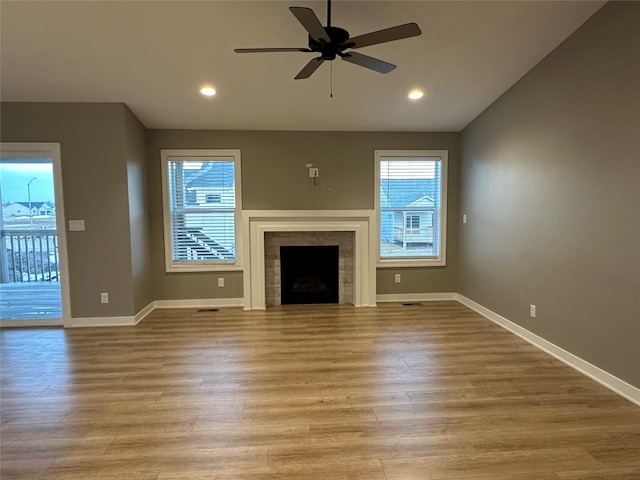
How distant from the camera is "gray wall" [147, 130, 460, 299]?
14.9 ft

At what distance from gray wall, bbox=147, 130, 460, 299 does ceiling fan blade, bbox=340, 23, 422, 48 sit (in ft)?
8.11

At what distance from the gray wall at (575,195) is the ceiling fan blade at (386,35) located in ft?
5.32

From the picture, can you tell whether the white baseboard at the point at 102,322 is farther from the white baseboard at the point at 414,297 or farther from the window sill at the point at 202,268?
the white baseboard at the point at 414,297

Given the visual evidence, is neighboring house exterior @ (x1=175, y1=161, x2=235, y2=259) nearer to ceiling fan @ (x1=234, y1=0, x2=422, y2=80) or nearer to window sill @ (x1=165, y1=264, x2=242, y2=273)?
window sill @ (x1=165, y1=264, x2=242, y2=273)

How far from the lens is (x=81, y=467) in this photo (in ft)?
5.64

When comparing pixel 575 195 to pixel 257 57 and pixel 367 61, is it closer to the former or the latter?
pixel 367 61

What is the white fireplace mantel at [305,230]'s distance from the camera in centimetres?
456

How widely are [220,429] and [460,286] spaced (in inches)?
155

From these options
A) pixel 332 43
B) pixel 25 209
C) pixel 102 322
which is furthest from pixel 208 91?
pixel 102 322

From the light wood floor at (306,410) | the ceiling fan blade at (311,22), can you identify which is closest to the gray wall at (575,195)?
the light wood floor at (306,410)

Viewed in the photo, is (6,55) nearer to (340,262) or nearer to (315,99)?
(315,99)

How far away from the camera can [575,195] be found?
2801 millimetres

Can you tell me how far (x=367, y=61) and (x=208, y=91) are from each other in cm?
196

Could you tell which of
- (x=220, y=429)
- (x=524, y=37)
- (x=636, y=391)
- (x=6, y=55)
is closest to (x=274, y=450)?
(x=220, y=429)
